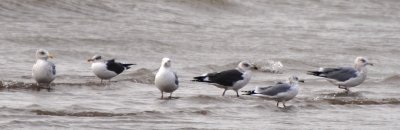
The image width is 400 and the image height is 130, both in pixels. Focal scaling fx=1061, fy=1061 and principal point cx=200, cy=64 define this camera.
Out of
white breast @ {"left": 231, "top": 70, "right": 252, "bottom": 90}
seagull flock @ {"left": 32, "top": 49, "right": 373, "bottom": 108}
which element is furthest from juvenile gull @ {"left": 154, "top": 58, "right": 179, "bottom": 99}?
white breast @ {"left": 231, "top": 70, "right": 252, "bottom": 90}

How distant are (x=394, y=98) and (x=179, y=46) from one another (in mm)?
6348

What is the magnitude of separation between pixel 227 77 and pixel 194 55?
540 centimetres

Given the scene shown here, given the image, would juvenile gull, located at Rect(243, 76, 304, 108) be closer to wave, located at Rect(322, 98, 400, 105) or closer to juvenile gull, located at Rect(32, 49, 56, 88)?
wave, located at Rect(322, 98, 400, 105)

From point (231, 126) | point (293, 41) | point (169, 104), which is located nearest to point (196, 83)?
point (169, 104)

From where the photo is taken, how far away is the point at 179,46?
20328 mm

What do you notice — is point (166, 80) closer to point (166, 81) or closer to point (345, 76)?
point (166, 81)

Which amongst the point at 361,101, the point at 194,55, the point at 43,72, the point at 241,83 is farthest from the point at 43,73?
the point at 194,55

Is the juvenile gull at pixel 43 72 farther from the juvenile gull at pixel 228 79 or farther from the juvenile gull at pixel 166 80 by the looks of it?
the juvenile gull at pixel 228 79

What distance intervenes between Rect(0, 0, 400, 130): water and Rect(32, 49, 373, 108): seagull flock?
0.17 meters

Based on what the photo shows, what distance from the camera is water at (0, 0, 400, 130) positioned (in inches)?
476

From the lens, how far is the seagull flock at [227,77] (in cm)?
1342

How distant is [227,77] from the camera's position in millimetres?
Answer: 14211

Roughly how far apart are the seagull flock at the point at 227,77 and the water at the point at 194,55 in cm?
17

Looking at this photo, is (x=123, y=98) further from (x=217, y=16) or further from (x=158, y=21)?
(x=217, y=16)
